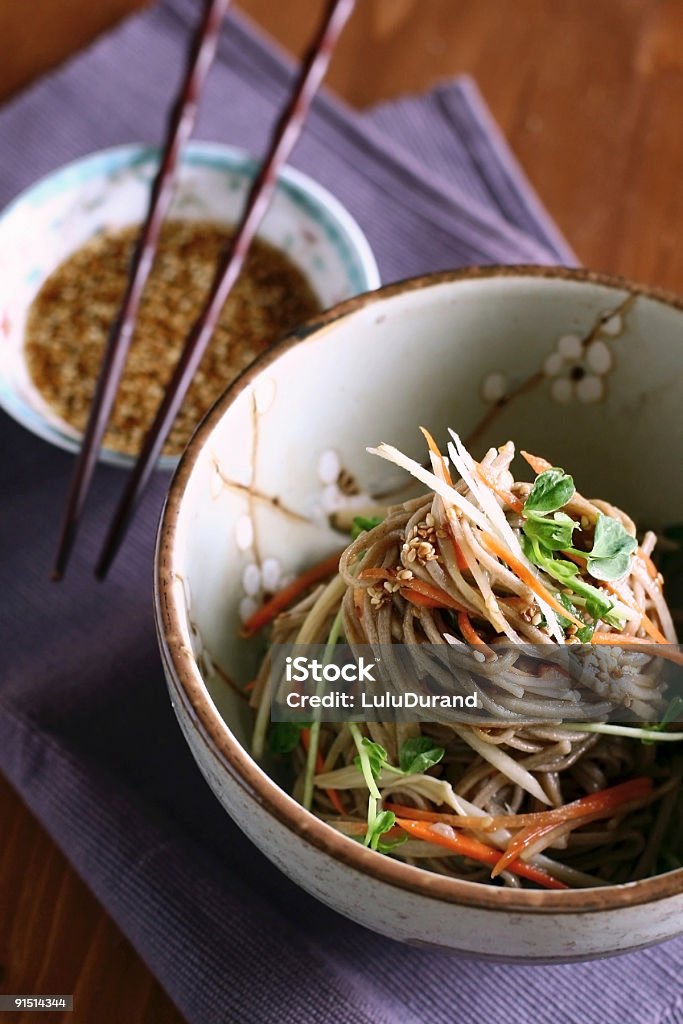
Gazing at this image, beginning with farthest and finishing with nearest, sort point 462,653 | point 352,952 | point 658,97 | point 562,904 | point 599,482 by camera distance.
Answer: point 658,97, point 599,482, point 352,952, point 462,653, point 562,904

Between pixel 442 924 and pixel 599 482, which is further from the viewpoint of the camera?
pixel 599 482

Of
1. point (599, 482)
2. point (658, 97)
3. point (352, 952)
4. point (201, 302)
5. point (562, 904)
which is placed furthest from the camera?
point (658, 97)

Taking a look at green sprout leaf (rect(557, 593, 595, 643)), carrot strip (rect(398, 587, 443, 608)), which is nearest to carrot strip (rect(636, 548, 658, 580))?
green sprout leaf (rect(557, 593, 595, 643))

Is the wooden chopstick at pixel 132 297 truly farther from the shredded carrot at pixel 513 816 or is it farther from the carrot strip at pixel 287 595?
the shredded carrot at pixel 513 816

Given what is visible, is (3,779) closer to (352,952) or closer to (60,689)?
(60,689)

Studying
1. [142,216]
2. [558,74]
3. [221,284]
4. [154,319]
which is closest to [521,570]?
[221,284]

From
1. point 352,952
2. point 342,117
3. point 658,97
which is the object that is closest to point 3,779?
point 352,952

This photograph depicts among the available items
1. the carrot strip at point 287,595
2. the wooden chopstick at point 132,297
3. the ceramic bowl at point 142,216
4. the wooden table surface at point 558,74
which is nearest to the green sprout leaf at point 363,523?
the carrot strip at point 287,595
